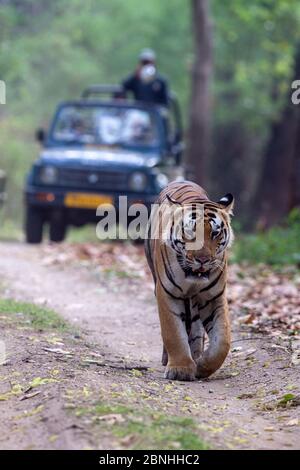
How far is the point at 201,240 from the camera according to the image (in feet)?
21.3

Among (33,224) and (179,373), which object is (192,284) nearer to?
(179,373)

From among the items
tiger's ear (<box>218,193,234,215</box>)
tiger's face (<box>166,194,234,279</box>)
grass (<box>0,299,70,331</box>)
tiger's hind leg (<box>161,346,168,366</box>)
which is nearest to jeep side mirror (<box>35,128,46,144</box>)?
grass (<box>0,299,70,331</box>)

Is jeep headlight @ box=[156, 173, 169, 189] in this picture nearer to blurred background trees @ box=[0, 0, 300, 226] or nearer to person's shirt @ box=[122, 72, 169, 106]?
person's shirt @ box=[122, 72, 169, 106]

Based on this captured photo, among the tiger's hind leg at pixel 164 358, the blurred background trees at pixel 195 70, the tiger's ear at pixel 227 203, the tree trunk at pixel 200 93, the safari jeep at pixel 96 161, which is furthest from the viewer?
the blurred background trees at pixel 195 70

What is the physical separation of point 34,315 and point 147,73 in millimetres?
8294

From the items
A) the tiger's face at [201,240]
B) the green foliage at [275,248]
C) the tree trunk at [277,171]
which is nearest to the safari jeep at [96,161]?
the green foliage at [275,248]

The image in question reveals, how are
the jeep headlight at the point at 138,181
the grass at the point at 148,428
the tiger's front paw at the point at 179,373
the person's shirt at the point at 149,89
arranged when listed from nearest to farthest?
1. the grass at the point at 148,428
2. the tiger's front paw at the point at 179,373
3. the jeep headlight at the point at 138,181
4. the person's shirt at the point at 149,89

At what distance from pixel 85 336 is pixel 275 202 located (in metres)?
17.3

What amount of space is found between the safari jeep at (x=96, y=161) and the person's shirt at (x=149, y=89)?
0.33 meters

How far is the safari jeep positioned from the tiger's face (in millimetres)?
7751

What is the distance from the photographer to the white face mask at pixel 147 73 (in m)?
16.2

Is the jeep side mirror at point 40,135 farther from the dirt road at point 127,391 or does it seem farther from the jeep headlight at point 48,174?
the dirt road at point 127,391

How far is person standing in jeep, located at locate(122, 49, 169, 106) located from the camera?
1625cm

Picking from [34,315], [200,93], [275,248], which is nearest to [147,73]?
[275,248]
